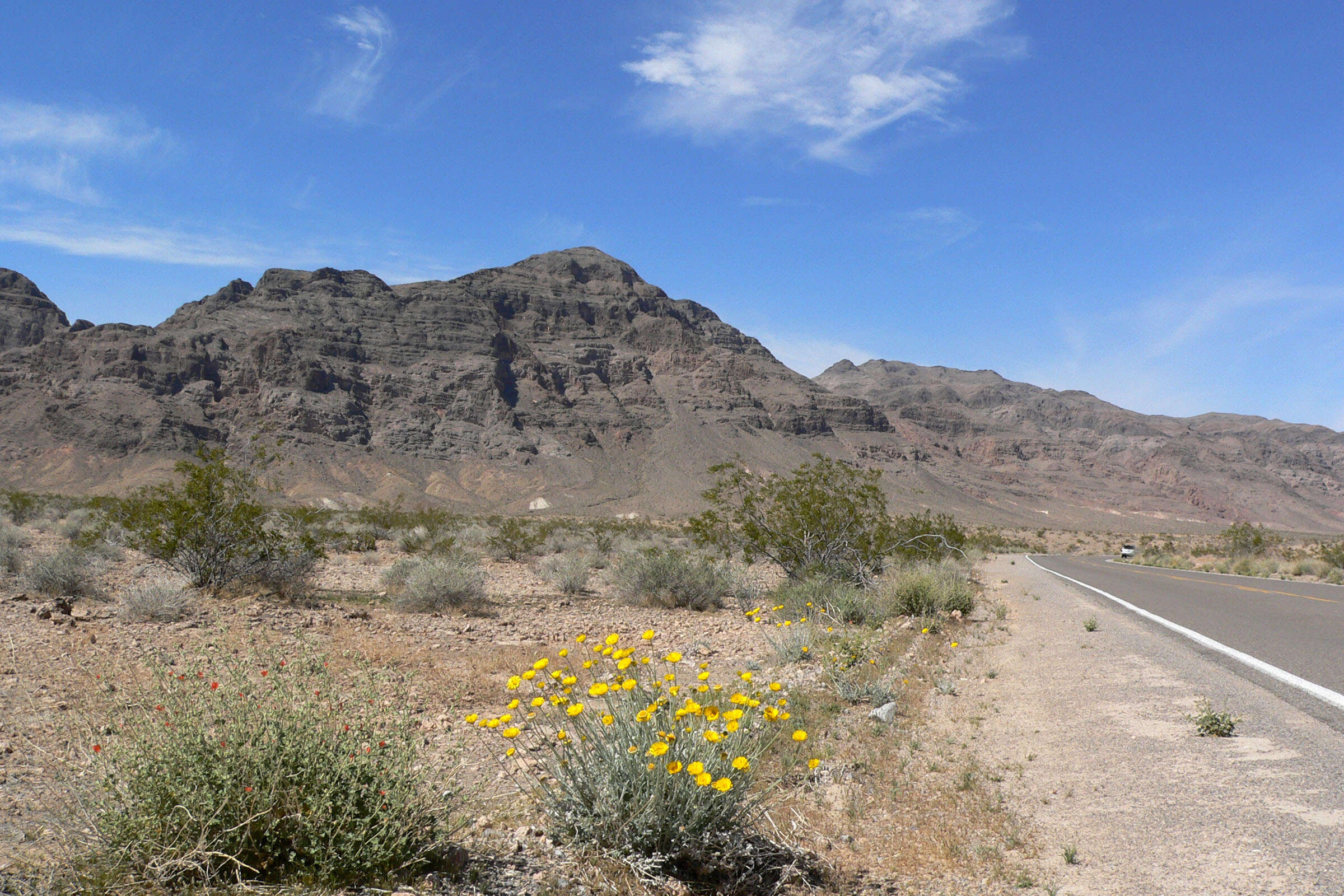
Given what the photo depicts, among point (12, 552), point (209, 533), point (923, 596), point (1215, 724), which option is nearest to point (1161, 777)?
point (1215, 724)

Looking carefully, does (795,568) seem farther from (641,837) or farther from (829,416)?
(829,416)

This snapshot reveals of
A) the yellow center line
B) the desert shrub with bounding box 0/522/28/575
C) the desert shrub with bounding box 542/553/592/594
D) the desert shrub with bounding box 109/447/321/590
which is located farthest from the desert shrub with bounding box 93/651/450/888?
the yellow center line

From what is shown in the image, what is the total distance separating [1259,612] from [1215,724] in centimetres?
800

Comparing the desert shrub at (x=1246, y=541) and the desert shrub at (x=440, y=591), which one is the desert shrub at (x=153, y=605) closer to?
the desert shrub at (x=440, y=591)

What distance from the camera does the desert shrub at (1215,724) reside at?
4.88 m

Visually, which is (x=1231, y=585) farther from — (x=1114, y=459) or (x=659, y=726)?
(x=1114, y=459)

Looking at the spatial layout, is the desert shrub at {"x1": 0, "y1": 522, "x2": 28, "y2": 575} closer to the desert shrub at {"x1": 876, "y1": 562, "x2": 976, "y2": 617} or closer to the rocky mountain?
the desert shrub at {"x1": 876, "y1": 562, "x2": 976, "y2": 617}

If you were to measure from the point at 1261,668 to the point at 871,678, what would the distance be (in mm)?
3393

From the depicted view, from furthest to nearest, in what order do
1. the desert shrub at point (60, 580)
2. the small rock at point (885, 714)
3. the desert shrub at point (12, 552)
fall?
the desert shrub at point (12, 552), the desert shrub at point (60, 580), the small rock at point (885, 714)

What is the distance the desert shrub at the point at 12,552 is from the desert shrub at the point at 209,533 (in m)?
2.10

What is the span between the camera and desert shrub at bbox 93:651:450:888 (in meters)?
2.77

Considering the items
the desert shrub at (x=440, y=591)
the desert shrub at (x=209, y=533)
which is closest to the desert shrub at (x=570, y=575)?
the desert shrub at (x=440, y=591)

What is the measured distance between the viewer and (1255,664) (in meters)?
6.97

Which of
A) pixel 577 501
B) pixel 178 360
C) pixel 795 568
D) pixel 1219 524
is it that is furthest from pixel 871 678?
pixel 1219 524
